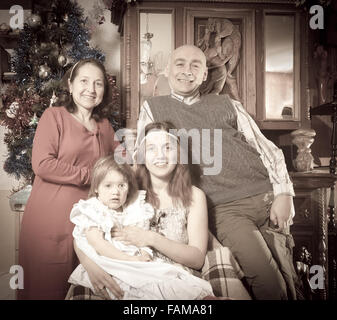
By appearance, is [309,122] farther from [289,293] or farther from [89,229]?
[89,229]

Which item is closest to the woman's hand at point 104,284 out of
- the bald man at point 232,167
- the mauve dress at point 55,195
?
the mauve dress at point 55,195

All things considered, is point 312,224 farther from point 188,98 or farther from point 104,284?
point 104,284

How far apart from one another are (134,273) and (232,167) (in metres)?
0.56

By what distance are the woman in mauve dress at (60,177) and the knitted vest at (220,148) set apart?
0.80ft

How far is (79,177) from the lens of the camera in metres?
1.23

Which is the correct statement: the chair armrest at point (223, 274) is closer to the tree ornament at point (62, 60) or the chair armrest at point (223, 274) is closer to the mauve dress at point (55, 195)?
the mauve dress at point (55, 195)

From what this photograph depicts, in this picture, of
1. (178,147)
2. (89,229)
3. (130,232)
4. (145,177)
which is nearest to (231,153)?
(178,147)

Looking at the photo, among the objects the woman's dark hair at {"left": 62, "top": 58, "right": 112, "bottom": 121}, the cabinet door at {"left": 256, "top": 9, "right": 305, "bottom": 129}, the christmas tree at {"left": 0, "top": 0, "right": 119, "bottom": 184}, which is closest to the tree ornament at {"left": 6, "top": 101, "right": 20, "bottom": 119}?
the christmas tree at {"left": 0, "top": 0, "right": 119, "bottom": 184}

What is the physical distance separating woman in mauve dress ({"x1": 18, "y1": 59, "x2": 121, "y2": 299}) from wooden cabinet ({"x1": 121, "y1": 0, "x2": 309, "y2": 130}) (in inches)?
9.7

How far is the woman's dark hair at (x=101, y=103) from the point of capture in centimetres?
129

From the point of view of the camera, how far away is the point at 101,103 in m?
1.32

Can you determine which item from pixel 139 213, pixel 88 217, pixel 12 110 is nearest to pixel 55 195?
pixel 88 217

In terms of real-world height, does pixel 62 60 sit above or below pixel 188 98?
above

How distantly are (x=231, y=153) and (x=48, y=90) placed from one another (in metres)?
0.73
